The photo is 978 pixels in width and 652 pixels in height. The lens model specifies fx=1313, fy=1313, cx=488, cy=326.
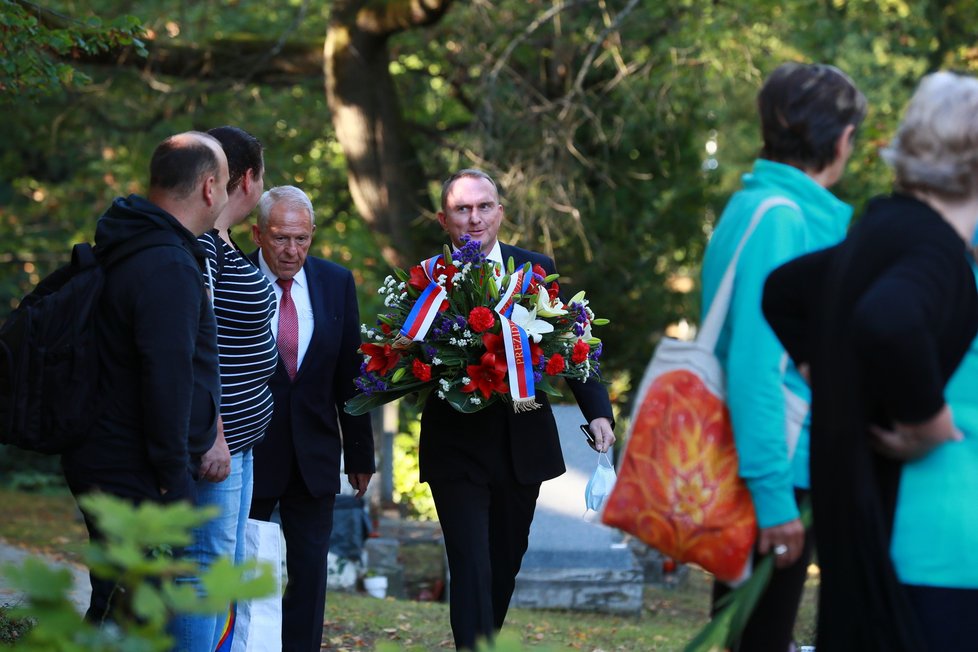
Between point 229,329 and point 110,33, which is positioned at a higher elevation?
point 110,33

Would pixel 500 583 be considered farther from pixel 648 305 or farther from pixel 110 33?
pixel 648 305

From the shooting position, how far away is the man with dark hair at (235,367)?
482 centimetres

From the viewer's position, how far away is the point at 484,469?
5617 mm

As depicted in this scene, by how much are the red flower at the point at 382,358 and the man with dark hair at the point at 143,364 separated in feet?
4.65

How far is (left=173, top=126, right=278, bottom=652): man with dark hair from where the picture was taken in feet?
15.8

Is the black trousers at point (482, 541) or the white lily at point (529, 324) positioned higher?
the white lily at point (529, 324)

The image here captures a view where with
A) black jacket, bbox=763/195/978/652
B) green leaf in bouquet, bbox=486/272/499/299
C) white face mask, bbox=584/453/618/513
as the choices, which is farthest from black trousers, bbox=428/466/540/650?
black jacket, bbox=763/195/978/652

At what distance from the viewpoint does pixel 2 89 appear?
6426 millimetres

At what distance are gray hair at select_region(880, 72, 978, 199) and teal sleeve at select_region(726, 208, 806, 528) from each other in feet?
1.55

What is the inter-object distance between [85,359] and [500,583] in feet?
7.89

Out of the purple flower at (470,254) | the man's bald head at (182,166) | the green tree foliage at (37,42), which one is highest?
the green tree foliage at (37,42)

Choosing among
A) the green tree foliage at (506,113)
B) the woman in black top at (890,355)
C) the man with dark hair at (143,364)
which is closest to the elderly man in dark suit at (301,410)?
the man with dark hair at (143,364)

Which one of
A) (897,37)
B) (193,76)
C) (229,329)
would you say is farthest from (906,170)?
(897,37)

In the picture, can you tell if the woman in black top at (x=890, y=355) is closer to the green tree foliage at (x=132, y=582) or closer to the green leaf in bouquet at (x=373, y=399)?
the green tree foliage at (x=132, y=582)
